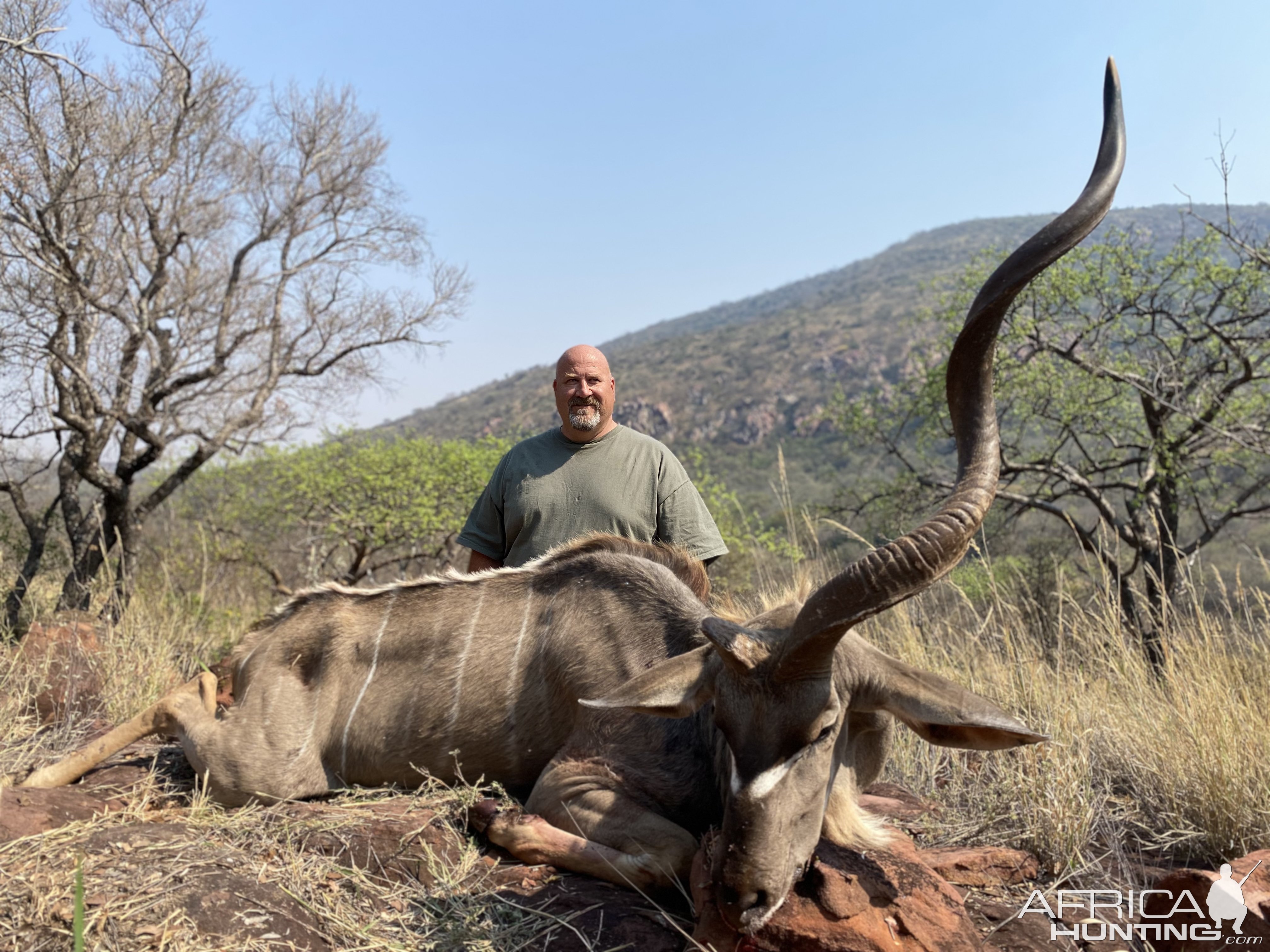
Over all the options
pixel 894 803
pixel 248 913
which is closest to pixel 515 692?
pixel 248 913

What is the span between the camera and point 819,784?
293cm

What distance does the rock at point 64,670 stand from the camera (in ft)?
17.9

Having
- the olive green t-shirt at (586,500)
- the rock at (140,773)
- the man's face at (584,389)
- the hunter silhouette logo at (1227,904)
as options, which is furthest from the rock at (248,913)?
the man's face at (584,389)

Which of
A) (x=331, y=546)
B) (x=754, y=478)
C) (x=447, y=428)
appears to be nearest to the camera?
(x=331, y=546)

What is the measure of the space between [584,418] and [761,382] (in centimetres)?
5569

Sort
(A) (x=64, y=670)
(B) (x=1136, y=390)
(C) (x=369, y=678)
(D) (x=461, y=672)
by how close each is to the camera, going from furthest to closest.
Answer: (B) (x=1136, y=390), (A) (x=64, y=670), (C) (x=369, y=678), (D) (x=461, y=672)

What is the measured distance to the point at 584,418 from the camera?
17.7 ft

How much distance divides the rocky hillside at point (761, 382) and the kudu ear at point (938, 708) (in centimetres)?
2910

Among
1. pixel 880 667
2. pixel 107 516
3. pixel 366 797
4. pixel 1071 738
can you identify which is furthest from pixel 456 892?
pixel 107 516

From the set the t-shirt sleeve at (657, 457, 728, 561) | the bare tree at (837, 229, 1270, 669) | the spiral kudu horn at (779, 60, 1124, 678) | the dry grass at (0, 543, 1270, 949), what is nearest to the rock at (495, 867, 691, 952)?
→ the dry grass at (0, 543, 1270, 949)

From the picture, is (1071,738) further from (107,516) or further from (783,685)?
(107,516)

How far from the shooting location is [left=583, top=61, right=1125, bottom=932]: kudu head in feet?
8.91

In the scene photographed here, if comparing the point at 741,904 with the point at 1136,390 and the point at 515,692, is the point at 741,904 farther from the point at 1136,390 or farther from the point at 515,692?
the point at 1136,390

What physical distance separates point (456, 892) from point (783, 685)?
4.73ft
